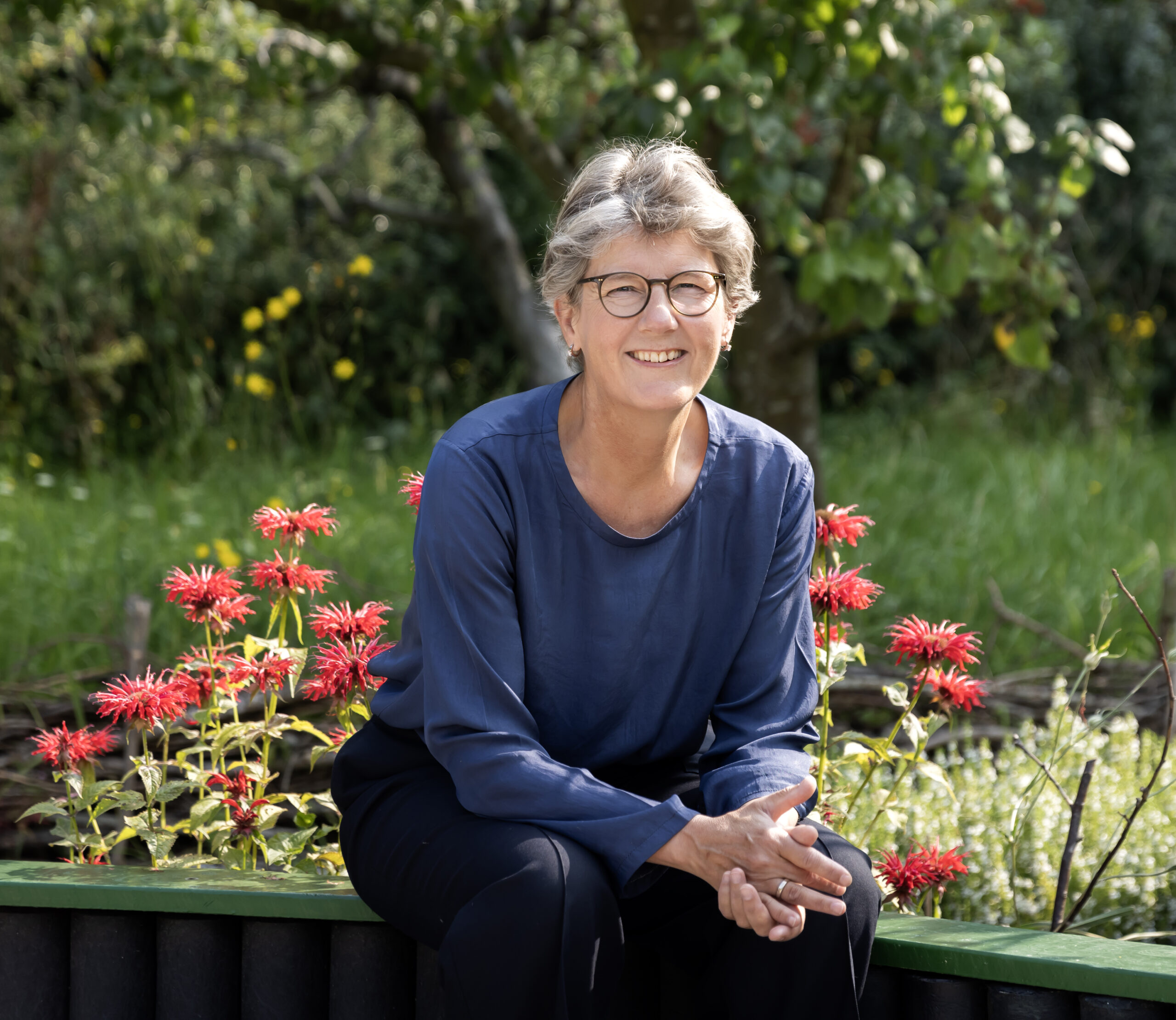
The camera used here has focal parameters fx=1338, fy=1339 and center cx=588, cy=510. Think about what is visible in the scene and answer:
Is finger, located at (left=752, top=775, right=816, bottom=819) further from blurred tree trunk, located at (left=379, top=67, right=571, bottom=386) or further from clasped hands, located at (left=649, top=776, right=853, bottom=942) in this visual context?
blurred tree trunk, located at (left=379, top=67, right=571, bottom=386)

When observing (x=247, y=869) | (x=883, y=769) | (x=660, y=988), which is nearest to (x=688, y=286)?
(x=660, y=988)

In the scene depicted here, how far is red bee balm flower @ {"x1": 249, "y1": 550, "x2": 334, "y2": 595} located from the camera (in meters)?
2.35

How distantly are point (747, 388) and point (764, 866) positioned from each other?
294 centimetres

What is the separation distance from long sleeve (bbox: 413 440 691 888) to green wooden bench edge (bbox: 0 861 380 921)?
30 centimetres

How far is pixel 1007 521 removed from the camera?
575 centimetres

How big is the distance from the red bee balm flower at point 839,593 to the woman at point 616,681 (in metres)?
0.20

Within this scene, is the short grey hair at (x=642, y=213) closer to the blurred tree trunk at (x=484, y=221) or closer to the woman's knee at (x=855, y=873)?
the woman's knee at (x=855, y=873)

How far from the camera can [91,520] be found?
541cm

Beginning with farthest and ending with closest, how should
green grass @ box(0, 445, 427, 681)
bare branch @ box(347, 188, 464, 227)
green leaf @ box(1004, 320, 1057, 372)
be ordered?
bare branch @ box(347, 188, 464, 227) < green grass @ box(0, 445, 427, 681) < green leaf @ box(1004, 320, 1057, 372)

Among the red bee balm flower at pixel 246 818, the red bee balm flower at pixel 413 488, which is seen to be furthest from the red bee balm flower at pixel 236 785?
the red bee balm flower at pixel 413 488

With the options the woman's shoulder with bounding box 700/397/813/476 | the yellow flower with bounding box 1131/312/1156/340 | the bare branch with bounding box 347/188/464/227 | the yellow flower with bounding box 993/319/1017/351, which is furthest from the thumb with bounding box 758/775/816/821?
the yellow flower with bounding box 1131/312/1156/340

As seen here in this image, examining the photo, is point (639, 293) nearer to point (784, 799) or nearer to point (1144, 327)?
point (784, 799)

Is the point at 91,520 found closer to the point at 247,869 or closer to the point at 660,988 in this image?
the point at 247,869

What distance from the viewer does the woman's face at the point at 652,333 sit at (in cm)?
194
